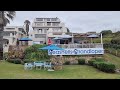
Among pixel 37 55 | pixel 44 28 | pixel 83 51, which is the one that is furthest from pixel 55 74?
pixel 44 28

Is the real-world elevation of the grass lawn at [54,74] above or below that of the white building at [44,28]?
below

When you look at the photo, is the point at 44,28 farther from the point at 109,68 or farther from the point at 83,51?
the point at 109,68

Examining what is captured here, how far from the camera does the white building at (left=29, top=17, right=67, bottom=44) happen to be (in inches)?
1704

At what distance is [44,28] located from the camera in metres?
51.4

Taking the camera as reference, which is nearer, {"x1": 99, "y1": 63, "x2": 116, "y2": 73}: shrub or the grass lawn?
the grass lawn

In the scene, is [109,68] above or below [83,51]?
below

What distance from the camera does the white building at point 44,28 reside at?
43.3 meters

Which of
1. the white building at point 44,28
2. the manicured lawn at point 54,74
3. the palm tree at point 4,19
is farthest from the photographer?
the white building at point 44,28

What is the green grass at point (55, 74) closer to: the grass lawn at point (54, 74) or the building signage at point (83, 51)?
the grass lawn at point (54, 74)

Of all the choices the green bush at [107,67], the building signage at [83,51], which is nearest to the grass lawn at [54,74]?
the green bush at [107,67]

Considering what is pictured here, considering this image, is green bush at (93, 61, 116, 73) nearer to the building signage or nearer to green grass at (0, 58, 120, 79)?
green grass at (0, 58, 120, 79)

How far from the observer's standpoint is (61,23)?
50.4 metres

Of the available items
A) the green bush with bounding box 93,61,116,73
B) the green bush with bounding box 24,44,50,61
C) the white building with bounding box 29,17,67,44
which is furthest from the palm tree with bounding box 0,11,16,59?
the white building with bounding box 29,17,67,44
